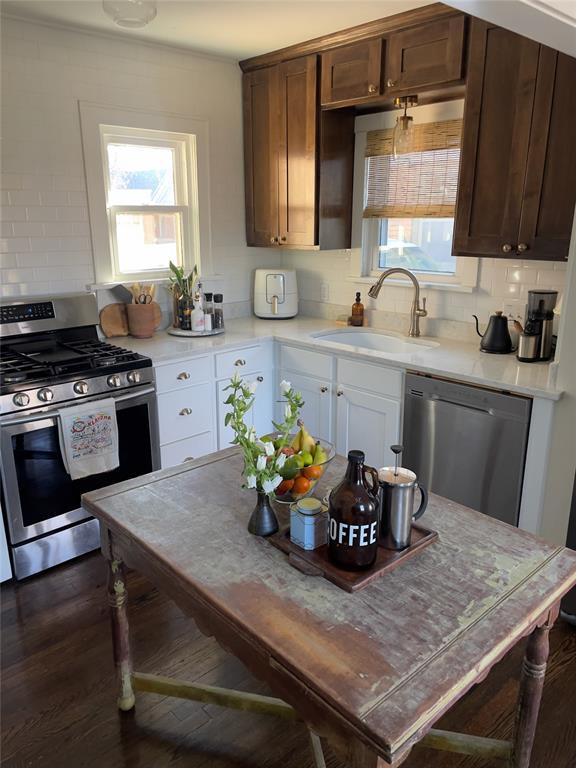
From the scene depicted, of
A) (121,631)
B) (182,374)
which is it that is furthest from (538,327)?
(121,631)

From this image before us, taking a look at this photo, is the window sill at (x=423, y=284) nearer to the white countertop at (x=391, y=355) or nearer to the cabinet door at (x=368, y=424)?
the white countertop at (x=391, y=355)

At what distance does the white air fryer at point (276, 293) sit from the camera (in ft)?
12.8

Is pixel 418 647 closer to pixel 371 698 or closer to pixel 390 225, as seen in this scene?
pixel 371 698

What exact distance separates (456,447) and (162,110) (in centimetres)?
256

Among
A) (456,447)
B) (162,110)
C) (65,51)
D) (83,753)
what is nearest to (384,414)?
(456,447)

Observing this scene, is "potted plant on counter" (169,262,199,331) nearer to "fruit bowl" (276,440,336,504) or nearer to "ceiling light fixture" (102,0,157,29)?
"ceiling light fixture" (102,0,157,29)

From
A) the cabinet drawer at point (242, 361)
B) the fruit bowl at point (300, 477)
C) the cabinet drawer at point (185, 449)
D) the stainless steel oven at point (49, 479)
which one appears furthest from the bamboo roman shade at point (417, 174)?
the fruit bowl at point (300, 477)

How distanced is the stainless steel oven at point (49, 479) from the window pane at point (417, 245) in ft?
5.62

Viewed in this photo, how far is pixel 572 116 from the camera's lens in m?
2.32

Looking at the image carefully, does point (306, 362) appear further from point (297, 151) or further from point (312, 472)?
point (312, 472)

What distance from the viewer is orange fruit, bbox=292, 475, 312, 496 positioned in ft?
5.08

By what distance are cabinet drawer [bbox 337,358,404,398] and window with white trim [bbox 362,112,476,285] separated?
74 centimetres

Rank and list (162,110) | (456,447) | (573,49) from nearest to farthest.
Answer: (573,49)
(456,447)
(162,110)

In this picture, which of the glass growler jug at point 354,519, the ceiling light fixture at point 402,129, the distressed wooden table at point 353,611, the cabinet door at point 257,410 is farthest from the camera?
the cabinet door at point 257,410
